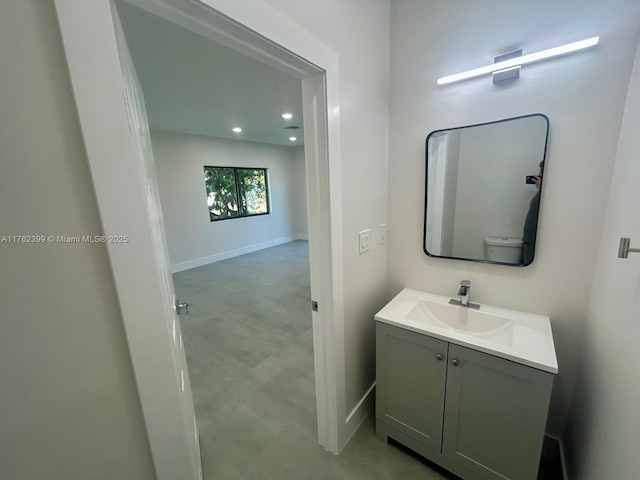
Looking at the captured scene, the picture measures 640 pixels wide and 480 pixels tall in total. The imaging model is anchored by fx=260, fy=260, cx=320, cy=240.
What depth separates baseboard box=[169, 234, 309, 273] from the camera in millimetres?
5016

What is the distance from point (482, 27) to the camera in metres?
1.33

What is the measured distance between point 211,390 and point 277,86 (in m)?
2.76

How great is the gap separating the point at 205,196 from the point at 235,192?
79cm

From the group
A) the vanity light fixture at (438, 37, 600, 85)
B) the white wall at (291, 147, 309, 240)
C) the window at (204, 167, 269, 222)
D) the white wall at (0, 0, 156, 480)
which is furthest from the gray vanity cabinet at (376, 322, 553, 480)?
the white wall at (291, 147, 309, 240)

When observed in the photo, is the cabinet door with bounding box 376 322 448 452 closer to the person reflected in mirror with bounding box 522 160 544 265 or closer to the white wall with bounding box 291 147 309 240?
the person reflected in mirror with bounding box 522 160 544 265

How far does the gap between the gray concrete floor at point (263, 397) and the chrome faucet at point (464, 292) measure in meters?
0.90

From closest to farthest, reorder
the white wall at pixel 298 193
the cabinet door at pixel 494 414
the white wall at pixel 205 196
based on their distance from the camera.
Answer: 1. the cabinet door at pixel 494 414
2. the white wall at pixel 205 196
3. the white wall at pixel 298 193

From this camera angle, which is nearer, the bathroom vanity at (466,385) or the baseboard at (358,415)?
the bathroom vanity at (466,385)

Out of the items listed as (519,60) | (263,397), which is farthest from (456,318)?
(263,397)

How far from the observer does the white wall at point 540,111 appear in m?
1.13

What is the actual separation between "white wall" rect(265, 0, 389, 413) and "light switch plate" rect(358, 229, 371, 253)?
1.6 inches

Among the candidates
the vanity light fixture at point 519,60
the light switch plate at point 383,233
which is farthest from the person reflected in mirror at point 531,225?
the light switch plate at point 383,233

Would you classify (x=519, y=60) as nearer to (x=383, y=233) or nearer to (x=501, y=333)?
(x=383, y=233)

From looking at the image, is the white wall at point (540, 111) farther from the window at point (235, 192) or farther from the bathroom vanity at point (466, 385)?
the window at point (235, 192)
